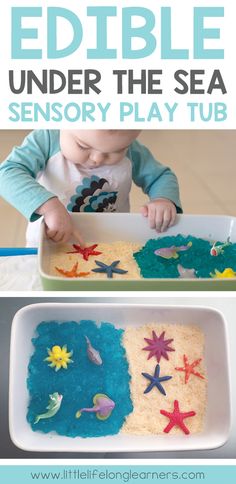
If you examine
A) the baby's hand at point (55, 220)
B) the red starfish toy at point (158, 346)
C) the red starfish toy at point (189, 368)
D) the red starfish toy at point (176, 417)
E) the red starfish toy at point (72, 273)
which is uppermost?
the baby's hand at point (55, 220)

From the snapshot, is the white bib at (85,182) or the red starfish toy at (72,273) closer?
the red starfish toy at (72,273)

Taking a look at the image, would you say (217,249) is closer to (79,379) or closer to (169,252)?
(169,252)

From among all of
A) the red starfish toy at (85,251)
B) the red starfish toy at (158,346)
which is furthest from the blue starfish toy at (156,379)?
the red starfish toy at (85,251)

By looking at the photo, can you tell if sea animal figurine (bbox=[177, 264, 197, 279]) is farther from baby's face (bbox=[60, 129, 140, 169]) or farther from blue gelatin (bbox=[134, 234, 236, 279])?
baby's face (bbox=[60, 129, 140, 169])

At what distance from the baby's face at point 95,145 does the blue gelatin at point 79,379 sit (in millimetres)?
176

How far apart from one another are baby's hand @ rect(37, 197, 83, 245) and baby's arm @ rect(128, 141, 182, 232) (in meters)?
0.09

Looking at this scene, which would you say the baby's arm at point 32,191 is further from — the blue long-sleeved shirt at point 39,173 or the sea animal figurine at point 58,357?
the sea animal figurine at point 58,357

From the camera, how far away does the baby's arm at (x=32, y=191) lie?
493 mm

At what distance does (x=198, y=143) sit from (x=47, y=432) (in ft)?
3.66

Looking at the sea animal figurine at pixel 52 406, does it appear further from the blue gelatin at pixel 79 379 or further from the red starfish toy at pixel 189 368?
the red starfish toy at pixel 189 368

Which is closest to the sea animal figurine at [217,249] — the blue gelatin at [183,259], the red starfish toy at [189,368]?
the blue gelatin at [183,259]

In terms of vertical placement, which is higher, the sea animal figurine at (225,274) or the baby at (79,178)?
the baby at (79,178)

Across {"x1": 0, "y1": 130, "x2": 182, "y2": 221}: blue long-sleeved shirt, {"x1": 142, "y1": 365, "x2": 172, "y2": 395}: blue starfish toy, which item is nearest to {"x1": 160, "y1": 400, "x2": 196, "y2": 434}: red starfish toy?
{"x1": 142, "y1": 365, "x2": 172, "y2": 395}: blue starfish toy

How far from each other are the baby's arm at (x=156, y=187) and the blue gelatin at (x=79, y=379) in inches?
5.3
